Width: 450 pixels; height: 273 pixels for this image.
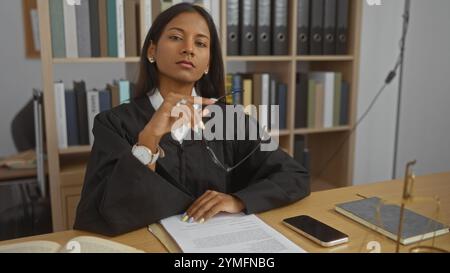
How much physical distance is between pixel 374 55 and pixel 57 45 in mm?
1741

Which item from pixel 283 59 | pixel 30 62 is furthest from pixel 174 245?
pixel 30 62

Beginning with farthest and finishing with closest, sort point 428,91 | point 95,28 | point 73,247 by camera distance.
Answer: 1. point 95,28
2. point 428,91
3. point 73,247

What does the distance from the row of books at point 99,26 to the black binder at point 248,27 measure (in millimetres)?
329

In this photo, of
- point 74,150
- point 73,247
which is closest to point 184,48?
point 73,247

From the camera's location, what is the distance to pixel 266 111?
2113 millimetres

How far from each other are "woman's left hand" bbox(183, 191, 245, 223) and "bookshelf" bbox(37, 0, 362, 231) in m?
1.02

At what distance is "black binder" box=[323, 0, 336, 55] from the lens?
2.13m

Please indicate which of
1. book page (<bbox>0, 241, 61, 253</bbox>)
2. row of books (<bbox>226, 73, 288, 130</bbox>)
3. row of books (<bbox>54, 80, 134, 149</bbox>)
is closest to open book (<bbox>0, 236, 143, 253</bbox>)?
book page (<bbox>0, 241, 61, 253</bbox>)

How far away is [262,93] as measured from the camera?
211cm

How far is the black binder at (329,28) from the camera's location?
213 centimetres

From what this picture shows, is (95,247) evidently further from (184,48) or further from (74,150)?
(74,150)

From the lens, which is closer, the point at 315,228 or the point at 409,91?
the point at 315,228

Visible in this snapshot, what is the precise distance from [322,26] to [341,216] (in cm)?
144
